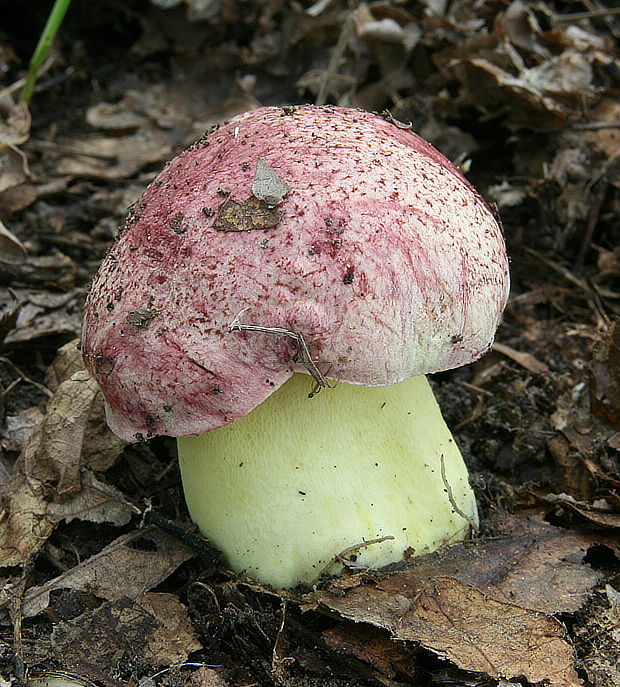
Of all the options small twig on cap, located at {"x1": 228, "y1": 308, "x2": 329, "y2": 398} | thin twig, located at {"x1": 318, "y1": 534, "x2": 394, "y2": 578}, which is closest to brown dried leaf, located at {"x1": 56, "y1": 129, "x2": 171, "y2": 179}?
small twig on cap, located at {"x1": 228, "y1": 308, "x2": 329, "y2": 398}

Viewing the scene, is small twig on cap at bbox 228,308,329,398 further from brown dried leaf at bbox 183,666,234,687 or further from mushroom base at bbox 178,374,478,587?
brown dried leaf at bbox 183,666,234,687

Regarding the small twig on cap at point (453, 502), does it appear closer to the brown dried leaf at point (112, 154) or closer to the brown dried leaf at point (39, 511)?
the brown dried leaf at point (39, 511)

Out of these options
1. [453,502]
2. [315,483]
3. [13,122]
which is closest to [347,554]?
[315,483]

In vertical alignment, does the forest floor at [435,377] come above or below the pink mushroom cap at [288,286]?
below

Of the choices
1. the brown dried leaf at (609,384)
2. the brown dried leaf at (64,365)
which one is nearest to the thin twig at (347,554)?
the brown dried leaf at (609,384)

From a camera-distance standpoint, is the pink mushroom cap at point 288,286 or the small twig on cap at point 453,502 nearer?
the pink mushroom cap at point 288,286

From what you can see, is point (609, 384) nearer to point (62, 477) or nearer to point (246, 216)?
point (246, 216)

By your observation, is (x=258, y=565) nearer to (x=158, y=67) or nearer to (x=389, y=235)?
(x=389, y=235)
